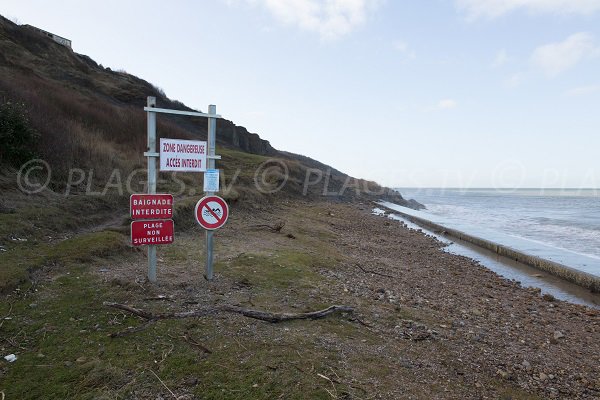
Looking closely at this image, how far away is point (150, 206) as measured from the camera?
6.06m

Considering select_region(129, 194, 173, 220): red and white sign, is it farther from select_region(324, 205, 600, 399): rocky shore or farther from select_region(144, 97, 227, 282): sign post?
select_region(324, 205, 600, 399): rocky shore

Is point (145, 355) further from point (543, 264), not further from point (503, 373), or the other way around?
point (543, 264)

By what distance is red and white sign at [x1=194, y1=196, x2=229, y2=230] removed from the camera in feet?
21.1

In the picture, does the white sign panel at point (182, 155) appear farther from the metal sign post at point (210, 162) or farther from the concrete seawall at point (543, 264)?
the concrete seawall at point (543, 264)

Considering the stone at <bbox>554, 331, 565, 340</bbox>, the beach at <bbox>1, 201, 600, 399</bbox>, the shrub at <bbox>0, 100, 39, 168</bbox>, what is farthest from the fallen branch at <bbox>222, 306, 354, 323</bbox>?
the shrub at <bbox>0, 100, 39, 168</bbox>

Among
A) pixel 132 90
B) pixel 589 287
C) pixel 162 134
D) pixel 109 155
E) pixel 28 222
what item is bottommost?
pixel 589 287

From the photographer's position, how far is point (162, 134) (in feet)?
84.9

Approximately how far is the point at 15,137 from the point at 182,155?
27.5 ft

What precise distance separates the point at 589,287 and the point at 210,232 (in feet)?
37.8

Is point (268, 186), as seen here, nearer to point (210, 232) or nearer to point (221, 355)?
point (210, 232)

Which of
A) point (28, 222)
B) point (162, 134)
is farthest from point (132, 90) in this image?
point (28, 222)

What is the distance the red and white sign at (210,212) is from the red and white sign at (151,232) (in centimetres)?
48

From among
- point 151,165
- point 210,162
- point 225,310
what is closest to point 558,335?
point 225,310

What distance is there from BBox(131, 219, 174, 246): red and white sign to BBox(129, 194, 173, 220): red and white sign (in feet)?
0.30
